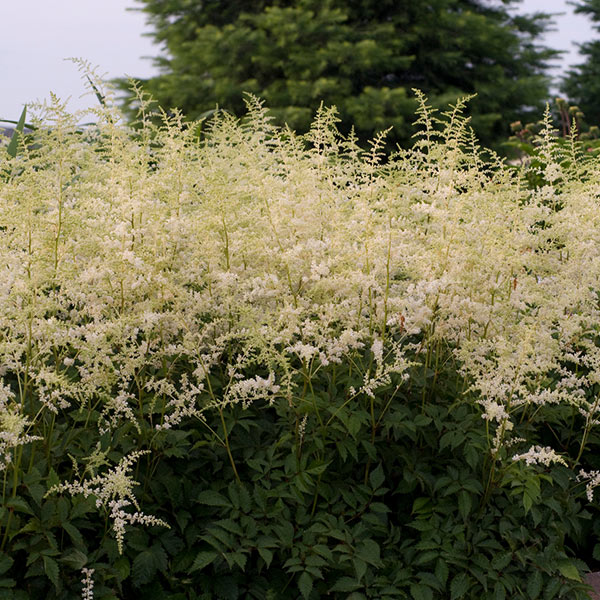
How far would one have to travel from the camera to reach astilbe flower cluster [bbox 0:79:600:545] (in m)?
3.04

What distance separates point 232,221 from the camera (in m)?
3.64

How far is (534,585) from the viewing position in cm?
313

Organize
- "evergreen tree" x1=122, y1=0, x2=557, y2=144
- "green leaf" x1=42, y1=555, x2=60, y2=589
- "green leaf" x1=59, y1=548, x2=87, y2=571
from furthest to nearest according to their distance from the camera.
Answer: "evergreen tree" x1=122, y1=0, x2=557, y2=144 → "green leaf" x1=59, y1=548, x2=87, y2=571 → "green leaf" x1=42, y1=555, x2=60, y2=589

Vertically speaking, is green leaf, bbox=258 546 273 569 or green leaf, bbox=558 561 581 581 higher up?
green leaf, bbox=258 546 273 569

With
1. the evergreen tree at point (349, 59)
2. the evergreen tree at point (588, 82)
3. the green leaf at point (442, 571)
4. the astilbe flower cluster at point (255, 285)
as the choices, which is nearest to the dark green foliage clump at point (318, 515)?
the green leaf at point (442, 571)

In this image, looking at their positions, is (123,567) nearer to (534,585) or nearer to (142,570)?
(142,570)

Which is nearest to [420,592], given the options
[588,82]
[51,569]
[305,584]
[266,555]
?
[305,584]

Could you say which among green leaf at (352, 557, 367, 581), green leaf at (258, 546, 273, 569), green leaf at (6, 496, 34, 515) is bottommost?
green leaf at (352, 557, 367, 581)

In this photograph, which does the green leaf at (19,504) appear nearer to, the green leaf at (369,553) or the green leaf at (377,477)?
the green leaf at (369,553)

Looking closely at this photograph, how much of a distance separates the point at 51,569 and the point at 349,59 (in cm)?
1680

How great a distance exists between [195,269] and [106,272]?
576 millimetres

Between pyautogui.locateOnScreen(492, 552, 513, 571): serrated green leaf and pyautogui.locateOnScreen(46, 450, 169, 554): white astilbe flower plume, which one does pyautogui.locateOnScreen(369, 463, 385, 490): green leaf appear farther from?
pyautogui.locateOnScreen(46, 450, 169, 554): white astilbe flower plume

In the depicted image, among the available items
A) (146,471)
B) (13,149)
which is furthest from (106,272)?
(13,149)

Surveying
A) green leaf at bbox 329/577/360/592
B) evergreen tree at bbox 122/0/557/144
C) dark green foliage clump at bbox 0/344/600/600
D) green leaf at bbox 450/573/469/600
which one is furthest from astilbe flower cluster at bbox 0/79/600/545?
evergreen tree at bbox 122/0/557/144
